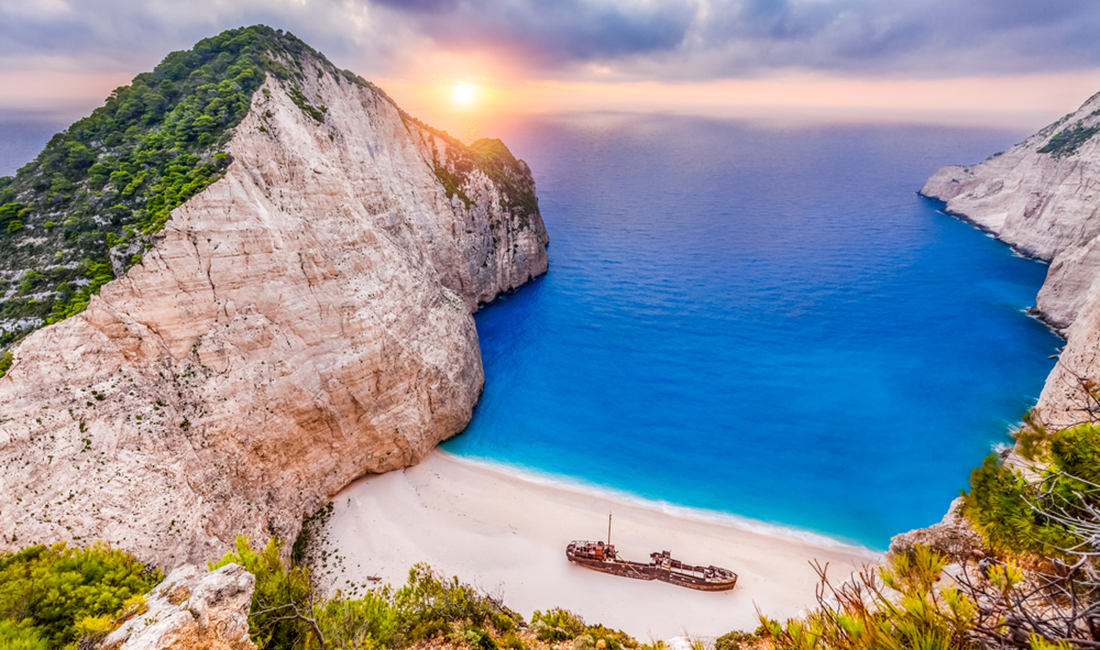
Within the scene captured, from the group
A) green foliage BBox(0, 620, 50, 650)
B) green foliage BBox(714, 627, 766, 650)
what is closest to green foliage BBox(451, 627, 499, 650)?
green foliage BBox(714, 627, 766, 650)

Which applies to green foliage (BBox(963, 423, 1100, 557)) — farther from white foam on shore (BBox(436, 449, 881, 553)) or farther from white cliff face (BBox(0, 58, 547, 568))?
white cliff face (BBox(0, 58, 547, 568))

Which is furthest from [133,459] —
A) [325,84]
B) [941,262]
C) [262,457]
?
[941,262]

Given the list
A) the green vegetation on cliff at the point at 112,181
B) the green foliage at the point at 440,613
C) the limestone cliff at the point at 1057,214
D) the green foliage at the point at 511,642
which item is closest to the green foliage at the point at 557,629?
the green foliage at the point at 511,642

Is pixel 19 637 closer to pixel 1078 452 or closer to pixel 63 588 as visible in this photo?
pixel 63 588

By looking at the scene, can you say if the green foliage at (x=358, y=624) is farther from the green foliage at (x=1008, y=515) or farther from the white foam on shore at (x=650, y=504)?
the white foam on shore at (x=650, y=504)

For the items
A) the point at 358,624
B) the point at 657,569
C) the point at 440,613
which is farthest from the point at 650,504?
the point at 358,624

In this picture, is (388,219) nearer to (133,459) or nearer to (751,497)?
(133,459)
